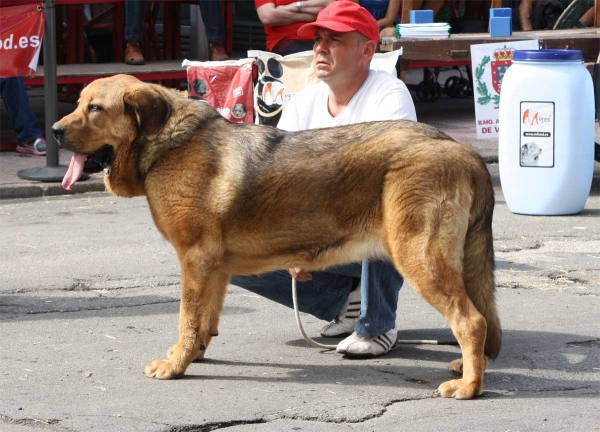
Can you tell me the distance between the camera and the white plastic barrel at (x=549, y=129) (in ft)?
29.3

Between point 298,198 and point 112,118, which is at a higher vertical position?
point 112,118

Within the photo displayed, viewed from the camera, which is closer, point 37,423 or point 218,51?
point 37,423

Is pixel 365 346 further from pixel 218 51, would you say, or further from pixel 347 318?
pixel 218 51

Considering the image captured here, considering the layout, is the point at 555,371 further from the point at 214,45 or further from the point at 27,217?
the point at 214,45

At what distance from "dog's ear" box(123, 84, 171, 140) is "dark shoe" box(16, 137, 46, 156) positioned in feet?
22.4

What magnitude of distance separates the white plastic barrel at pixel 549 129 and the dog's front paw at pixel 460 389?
4.65 meters

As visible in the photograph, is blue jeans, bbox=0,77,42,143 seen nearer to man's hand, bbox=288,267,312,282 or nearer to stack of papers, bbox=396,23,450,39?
stack of papers, bbox=396,23,450,39

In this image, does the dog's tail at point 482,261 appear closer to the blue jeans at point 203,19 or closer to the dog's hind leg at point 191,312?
the dog's hind leg at point 191,312

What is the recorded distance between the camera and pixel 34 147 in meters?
11.5

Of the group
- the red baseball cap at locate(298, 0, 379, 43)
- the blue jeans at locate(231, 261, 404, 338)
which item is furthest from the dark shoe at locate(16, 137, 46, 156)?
the red baseball cap at locate(298, 0, 379, 43)

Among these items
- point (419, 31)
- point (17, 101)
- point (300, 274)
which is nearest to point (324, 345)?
point (300, 274)

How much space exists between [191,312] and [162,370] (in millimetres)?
297

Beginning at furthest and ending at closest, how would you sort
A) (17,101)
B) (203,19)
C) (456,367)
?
(203,19), (17,101), (456,367)

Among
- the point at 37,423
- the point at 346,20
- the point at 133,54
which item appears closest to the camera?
the point at 37,423
